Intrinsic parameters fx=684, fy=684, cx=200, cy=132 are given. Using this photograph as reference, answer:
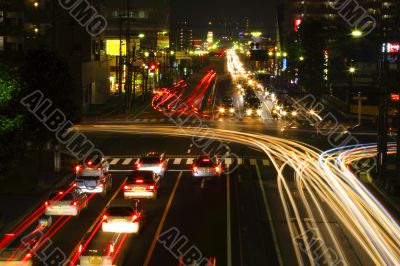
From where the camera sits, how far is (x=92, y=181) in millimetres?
33750

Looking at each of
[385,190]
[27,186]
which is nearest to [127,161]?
[27,186]

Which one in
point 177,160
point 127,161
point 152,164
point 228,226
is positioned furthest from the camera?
point 177,160

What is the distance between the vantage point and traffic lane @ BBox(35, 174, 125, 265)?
24.2 meters

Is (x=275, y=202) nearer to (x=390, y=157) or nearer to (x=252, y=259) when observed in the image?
(x=252, y=259)

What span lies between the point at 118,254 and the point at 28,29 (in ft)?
186

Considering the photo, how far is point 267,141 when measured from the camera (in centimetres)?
5728

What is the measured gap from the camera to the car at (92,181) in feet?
Answer: 111

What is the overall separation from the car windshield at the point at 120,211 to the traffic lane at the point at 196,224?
1533 millimetres

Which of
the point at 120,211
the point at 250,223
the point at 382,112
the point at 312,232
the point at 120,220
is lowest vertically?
the point at 312,232

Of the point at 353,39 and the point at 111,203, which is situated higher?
the point at 353,39

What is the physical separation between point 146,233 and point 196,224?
8.78 ft

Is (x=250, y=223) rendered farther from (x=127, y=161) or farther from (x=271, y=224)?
(x=127, y=161)

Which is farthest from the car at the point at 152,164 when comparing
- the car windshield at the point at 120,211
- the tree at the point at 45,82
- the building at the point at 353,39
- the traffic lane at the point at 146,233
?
the car windshield at the point at 120,211

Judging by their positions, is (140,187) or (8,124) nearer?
(8,124)
